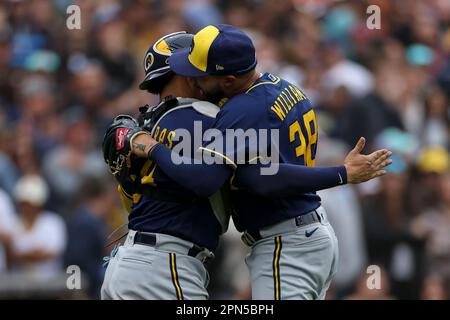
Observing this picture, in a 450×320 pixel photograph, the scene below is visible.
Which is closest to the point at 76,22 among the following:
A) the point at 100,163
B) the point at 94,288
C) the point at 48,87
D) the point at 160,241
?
the point at 48,87

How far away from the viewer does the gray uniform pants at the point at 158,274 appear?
5.32 m

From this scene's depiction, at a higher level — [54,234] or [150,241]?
[150,241]

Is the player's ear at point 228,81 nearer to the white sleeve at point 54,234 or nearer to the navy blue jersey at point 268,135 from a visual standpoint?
the navy blue jersey at point 268,135

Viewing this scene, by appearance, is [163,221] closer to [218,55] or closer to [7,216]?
[218,55]

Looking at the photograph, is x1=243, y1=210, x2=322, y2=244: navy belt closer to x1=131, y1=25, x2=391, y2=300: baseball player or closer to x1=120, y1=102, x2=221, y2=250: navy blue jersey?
x1=131, y1=25, x2=391, y2=300: baseball player

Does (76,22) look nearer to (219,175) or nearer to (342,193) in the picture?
(342,193)

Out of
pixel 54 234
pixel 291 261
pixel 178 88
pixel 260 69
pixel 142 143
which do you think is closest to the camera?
pixel 142 143

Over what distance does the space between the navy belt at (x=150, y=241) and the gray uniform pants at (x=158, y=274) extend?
0.06 ft

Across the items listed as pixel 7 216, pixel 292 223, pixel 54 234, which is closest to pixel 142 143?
pixel 292 223

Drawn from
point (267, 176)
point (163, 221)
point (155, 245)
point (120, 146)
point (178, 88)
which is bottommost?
point (155, 245)

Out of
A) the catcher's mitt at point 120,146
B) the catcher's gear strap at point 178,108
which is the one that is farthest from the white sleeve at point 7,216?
the catcher's gear strap at point 178,108

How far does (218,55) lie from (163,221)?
0.85 m

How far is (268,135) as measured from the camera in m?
5.22

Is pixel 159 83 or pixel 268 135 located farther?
pixel 159 83
